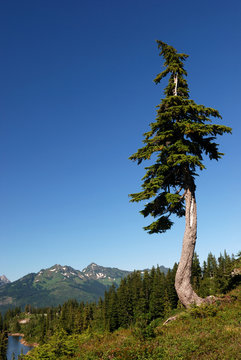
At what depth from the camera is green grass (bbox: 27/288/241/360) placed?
7160 millimetres

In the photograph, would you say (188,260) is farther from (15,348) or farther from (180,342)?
(15,348)

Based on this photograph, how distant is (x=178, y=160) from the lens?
12.9 m

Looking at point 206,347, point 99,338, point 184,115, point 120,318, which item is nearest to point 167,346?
point 206,347

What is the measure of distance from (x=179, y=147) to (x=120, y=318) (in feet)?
285

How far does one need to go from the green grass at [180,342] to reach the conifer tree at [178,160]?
1946mm

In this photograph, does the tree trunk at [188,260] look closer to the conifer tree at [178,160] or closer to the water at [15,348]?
the conifer tree at [178,160]

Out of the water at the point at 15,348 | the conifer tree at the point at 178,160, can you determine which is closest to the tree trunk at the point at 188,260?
the conifer tree at the point at 178,160

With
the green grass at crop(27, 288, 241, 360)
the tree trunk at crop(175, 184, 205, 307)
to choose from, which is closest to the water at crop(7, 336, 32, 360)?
the green grass at crop(27, 288, 241, 360)

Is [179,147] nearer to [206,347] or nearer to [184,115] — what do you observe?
[184,115]

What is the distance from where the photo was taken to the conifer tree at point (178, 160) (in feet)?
42.6

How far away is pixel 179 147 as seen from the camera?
13.5 meters

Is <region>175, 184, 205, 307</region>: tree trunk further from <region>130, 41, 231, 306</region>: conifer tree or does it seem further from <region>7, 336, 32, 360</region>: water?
<region>7, 336, 32, 360</region>: water

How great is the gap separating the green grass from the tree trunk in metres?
1.09

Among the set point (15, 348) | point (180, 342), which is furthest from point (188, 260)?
point (15, 348)
